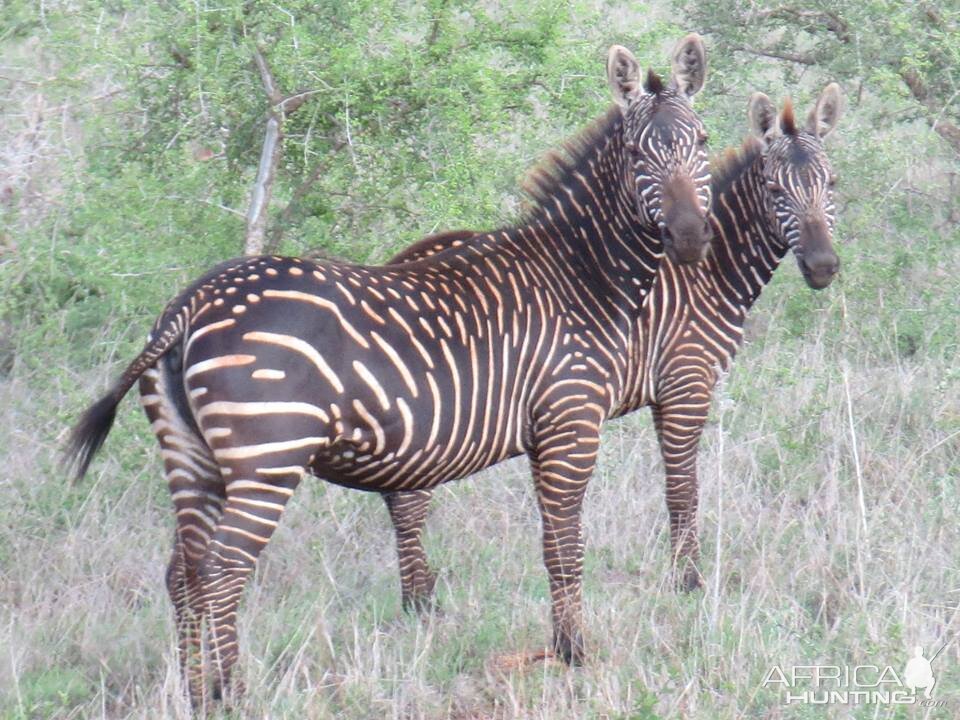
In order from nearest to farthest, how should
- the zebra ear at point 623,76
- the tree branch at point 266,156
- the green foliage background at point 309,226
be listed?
the zebra ear at point 623,76, the green foliage background at point 309,226, the tree branch at point 266,156

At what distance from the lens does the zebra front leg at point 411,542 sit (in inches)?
242

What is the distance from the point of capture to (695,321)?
6.40 m

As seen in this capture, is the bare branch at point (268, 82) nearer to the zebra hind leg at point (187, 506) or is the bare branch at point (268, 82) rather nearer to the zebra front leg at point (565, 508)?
the zebra hind leg at point (187, 506)

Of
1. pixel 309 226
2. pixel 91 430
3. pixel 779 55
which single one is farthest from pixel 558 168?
pixel 779 55

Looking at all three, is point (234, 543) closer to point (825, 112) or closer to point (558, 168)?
point (558, 168)

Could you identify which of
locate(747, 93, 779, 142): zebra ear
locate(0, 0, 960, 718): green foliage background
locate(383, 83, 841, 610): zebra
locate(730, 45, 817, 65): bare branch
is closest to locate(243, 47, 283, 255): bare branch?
locate(0, 0, 960, 718): green foliage background

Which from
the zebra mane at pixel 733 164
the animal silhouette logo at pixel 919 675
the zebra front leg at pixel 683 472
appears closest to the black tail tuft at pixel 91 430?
the zebra front leg at pixel 683 472

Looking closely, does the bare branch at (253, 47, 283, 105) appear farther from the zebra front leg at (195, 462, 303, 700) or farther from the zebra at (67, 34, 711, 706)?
the zebra front leg at (195, 462, 303, 700)

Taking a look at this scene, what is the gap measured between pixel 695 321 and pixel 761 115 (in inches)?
50.0

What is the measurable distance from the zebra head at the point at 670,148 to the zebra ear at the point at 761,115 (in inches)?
48.9

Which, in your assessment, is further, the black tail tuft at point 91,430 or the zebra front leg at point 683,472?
the zebra front leg at point 683,472

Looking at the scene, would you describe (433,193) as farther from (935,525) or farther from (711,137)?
(935,525)

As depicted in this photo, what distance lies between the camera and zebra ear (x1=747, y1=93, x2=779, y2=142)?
6.71 meters

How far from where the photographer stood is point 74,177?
665 cm
